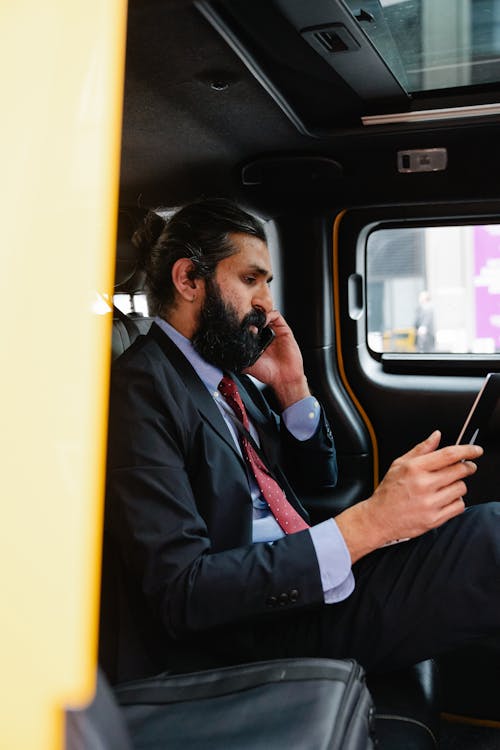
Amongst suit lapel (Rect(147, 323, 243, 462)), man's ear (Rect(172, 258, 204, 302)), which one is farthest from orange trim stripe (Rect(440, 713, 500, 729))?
man's ear (Rect(172, 258, 204, 302))

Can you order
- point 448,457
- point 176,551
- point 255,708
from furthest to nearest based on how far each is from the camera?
1. point 448,457
2. point 176,551
3. point 255,708

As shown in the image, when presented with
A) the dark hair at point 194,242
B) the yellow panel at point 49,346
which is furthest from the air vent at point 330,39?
the yellow panel at point 49,346

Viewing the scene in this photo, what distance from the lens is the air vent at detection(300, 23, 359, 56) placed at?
1763 mm

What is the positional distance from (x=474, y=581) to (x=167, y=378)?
766 millimetres

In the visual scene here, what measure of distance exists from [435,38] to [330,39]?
270 millimetres

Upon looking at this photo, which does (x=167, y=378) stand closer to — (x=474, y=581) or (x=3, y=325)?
(x=474, y=581)

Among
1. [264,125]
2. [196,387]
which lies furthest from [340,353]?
[196,387]

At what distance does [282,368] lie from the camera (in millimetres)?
2488

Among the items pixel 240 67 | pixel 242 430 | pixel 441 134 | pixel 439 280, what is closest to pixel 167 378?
pixel 242 430

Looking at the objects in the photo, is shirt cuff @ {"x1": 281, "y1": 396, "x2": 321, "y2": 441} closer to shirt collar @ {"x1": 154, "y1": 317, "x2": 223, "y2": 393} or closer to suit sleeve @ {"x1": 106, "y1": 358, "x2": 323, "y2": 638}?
shirt collar @ {"x1": 154, "y1": 317, "x2": 223, "y2": 393}

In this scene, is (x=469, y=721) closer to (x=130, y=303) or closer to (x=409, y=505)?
(x=409, y=505)

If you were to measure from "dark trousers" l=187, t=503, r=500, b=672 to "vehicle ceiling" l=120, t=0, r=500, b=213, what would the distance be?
1.12m

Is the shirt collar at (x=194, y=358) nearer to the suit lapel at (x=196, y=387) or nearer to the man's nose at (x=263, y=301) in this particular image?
the suit lapel at (x=196, y=387)

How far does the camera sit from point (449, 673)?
223cm
